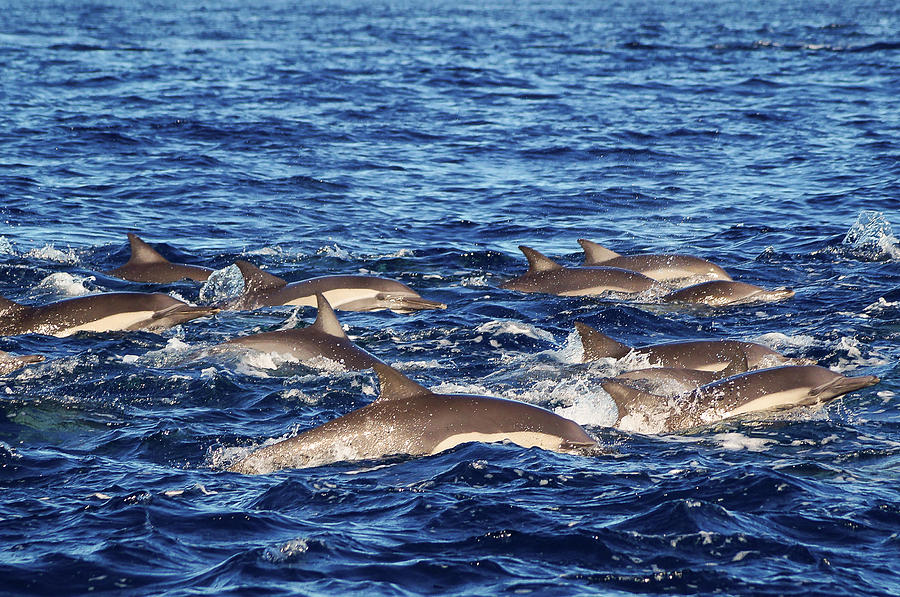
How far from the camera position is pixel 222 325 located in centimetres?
1677

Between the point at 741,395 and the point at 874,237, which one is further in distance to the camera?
the point at 874,237

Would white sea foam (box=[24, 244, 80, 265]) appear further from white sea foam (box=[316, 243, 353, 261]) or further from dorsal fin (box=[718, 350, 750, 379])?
dorsal fin (box=[718, 350, 750, 379])

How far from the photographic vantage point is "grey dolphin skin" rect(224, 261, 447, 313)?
1788cm

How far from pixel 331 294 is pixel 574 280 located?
13.1ft

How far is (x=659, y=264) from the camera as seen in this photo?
19.5 m

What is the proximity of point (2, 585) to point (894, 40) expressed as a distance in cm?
5862

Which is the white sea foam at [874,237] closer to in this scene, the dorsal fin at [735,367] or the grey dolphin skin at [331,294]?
the grey dolphin skin at [331,294]

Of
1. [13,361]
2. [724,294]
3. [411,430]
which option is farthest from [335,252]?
[411,430]

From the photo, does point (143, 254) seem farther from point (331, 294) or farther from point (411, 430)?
point (411, 430)

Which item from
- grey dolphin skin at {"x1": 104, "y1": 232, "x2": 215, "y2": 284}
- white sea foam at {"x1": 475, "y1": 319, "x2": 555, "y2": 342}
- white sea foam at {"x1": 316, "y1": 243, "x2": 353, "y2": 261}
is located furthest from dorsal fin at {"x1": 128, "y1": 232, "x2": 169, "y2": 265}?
white sea foam at {"x1": 475, "y1": 319, "x2": 555, "y2": 342}

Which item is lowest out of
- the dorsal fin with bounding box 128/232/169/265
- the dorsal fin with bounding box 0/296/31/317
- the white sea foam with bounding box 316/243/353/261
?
the white sea foam with bounding box 316/243/353/261

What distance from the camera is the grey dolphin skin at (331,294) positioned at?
704 inches

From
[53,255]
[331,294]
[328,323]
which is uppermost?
[328,323]

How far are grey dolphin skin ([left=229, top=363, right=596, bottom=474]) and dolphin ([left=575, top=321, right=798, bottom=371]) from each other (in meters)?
2.53
